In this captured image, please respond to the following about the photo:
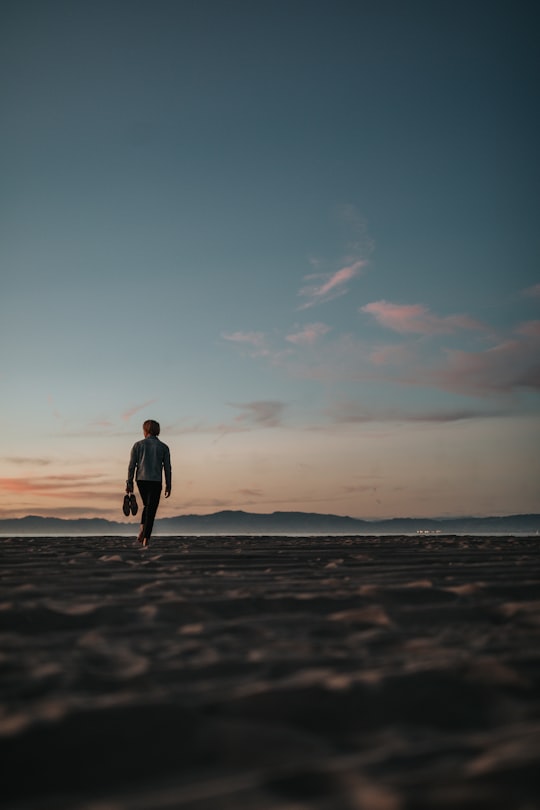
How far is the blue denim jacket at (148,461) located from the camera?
36.0 feet

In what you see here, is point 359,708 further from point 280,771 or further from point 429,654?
point 429,654

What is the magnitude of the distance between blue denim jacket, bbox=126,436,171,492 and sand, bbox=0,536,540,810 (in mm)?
A: 6682

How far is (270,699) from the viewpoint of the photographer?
6.78ft

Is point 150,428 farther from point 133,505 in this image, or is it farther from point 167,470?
point 133,505

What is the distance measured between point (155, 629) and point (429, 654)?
52.2 inches

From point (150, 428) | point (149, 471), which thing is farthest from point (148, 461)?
point (150, 428)

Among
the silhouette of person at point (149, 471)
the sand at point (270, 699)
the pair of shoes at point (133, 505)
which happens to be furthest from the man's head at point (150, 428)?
the sand at point (270, 699)

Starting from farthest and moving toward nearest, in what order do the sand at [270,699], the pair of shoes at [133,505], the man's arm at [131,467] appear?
the man's arm at [131,467], the pair of shoes at [133,505], the sand at [270,699]

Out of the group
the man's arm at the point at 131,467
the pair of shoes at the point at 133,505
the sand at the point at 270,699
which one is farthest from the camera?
the man's arm at the point at 131,467

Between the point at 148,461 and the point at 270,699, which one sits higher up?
the point at 148,461

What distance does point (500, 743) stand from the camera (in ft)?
5.61

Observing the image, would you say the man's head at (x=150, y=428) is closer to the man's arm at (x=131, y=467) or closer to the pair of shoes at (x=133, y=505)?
the man's arm at (x=131, y=467)

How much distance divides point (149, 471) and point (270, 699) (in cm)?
916

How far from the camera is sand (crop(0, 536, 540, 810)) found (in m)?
1.46
